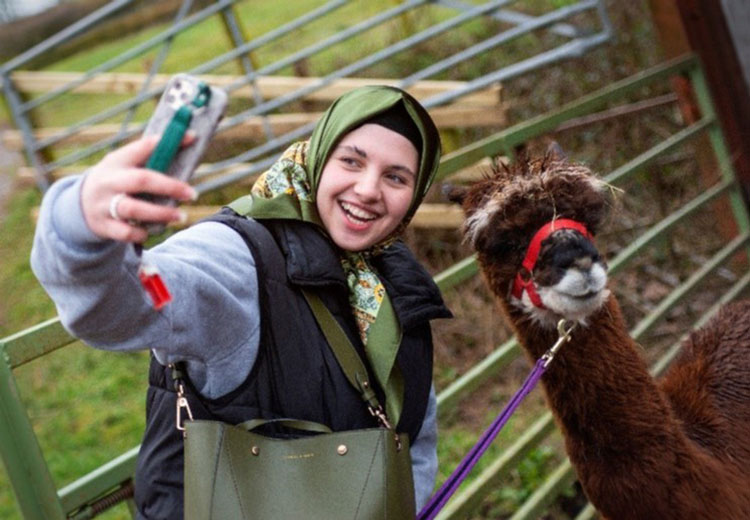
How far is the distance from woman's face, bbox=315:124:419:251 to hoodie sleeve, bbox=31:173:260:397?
277 millimetres

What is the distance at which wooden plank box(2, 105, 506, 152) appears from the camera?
582 centimetres

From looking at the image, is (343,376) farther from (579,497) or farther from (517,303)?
(579,497)

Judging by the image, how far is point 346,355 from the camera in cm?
183

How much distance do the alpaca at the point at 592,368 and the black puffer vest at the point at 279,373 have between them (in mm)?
835

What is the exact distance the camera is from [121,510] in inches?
166

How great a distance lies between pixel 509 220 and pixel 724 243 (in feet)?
12.4

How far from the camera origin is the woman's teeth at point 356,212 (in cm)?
196

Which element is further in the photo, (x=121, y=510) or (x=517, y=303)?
(x=121, y=510)

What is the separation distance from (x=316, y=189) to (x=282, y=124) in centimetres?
470

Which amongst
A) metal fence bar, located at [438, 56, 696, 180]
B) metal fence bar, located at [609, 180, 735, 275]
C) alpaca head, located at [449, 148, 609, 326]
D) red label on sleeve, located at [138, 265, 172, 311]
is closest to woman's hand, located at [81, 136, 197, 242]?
red label on sleeve, located at [138, 265, 172, 311]

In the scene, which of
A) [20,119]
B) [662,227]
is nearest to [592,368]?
[662,227]

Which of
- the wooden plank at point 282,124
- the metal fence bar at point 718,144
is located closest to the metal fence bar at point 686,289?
the metal fence bar at point 718,144

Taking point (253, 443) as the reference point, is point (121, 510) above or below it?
below

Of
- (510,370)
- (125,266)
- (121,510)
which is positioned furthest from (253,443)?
(510,370)
